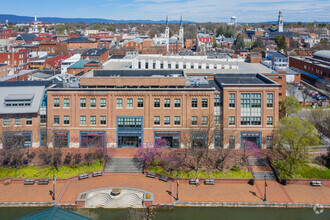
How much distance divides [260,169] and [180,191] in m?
12.7

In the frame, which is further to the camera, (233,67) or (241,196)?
(233,67)

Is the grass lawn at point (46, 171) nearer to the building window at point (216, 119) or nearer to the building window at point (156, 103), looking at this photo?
the building window at point (156, 103)

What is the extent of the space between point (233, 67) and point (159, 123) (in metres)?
27.6

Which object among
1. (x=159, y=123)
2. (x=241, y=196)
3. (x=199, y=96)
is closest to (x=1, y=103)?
(x=159, y=123)

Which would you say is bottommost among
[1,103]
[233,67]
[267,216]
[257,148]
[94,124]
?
[267,216]

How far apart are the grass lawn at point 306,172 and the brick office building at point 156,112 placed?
7935 millimetres

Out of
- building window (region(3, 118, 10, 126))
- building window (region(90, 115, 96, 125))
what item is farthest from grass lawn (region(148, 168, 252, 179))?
building window (region(3, 118, 10, 126))

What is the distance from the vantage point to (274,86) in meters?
51.7

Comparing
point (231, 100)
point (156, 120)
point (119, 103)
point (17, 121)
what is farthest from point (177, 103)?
point (17, 121)

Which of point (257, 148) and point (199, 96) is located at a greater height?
point (199, 96)

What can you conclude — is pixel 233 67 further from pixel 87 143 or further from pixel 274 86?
pixel 87 143

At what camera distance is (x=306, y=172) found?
44.7 metres

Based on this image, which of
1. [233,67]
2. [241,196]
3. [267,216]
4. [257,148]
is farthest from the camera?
[233,67]

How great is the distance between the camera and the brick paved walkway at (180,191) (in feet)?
127
